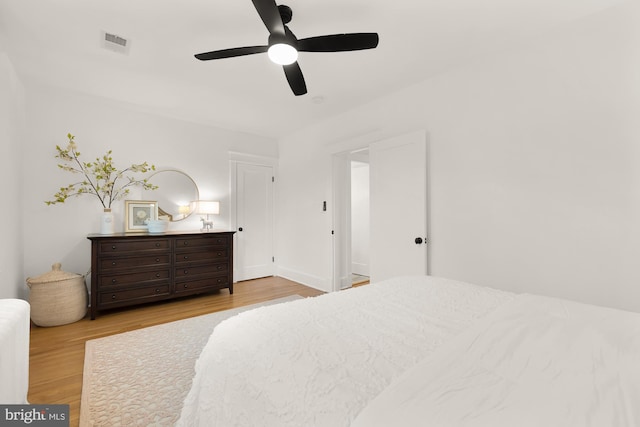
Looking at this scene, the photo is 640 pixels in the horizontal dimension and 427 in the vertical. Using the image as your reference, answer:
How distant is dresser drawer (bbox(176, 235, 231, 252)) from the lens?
375cm

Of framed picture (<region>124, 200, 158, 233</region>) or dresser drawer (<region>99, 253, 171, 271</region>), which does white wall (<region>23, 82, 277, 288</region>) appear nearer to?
framed picture (<region>124, 200, 158, 233</region>)

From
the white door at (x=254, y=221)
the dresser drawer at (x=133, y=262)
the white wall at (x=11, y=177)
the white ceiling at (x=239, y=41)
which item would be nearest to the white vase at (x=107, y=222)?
the dresser drawer at (x=133, y=262)

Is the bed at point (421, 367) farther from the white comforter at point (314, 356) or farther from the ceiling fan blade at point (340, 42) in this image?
the ceiling fan blade at point (340, 42)

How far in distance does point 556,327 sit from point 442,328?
45 cm

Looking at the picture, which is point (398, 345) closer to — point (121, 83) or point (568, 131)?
point (568, 131)

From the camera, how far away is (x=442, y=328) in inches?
46.3

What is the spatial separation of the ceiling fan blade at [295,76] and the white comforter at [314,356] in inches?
68.1

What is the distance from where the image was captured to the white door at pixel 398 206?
3.08m

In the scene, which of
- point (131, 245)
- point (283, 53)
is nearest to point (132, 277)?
point (131, 245)

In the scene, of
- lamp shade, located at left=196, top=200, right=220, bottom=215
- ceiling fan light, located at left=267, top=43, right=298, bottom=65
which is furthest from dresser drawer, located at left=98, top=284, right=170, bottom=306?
ceiling fan light, located at left=267, top=43, right=298, bottom=65

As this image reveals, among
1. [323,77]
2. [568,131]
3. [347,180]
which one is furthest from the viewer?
[347,180]

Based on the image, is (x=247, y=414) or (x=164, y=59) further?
(x=164, y=59)

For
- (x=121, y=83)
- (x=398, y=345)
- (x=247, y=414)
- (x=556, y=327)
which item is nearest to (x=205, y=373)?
(x=247, y=414)

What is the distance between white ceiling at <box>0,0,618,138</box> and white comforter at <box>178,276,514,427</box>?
2.09 metres
